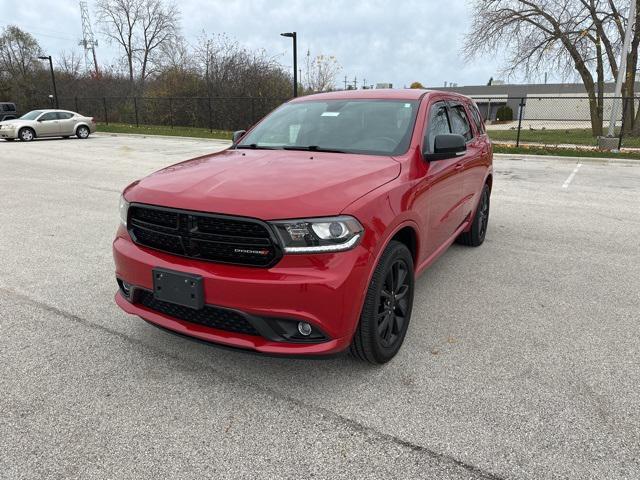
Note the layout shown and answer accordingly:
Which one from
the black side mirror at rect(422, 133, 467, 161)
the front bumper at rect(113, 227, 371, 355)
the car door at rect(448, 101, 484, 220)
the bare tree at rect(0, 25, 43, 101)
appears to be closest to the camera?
the front bumper at rect(113, 227, 371, 355)

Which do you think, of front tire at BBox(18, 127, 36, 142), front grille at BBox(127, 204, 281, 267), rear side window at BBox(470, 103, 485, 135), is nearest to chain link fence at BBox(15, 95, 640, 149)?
front tire at BBox(18, 127, 36, 142)

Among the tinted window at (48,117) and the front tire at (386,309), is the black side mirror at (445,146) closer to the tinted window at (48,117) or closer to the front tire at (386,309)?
the front tire at (386,309)

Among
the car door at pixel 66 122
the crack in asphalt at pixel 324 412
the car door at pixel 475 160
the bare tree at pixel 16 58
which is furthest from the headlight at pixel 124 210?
the bare tree at pixel 16 58

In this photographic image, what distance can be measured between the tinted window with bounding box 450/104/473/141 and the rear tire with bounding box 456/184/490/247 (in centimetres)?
81

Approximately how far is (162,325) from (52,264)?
2.86 metres

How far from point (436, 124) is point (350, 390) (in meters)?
2.39

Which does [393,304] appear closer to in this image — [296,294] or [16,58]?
[296,294]

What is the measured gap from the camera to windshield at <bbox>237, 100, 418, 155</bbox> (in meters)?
3.70

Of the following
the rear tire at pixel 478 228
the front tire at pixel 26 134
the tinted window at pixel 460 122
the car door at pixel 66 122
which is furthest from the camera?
the car door at pixel 66 122

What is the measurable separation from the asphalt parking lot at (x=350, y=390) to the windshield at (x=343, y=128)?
55.3 inches

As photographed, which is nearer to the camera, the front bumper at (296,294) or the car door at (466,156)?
the front bumper at (296,294)

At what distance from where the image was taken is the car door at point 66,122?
23.8 meters

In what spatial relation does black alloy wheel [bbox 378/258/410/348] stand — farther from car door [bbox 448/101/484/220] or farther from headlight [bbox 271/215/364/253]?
car door [bbox 448/101/484/220]

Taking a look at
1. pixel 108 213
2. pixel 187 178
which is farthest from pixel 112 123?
pixel 187 178
